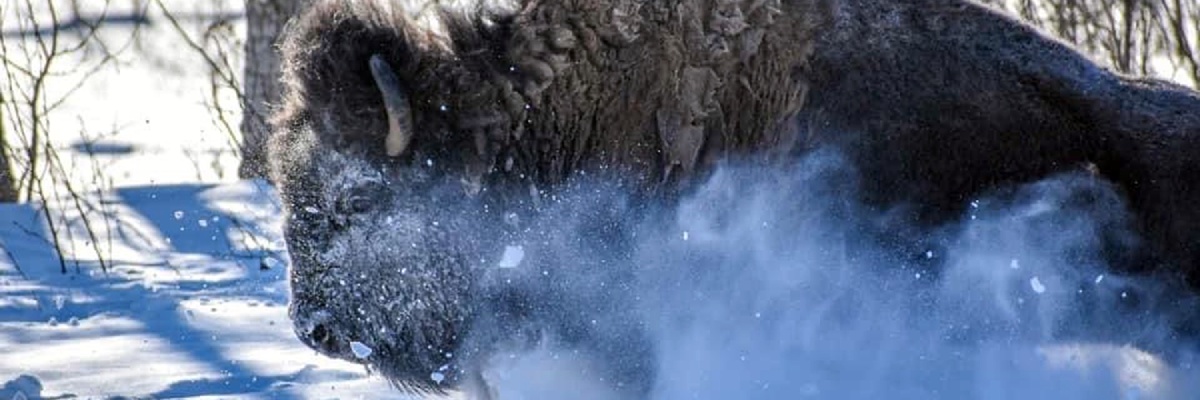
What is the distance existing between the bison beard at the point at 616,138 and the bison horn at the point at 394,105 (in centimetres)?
1

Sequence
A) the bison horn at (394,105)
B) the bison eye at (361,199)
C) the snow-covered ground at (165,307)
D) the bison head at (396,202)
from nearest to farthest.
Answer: the bison horn at (394,105) < the bison head at (396,202) < the bison eye at (361,199) < the snow-covered ground at (165,307)

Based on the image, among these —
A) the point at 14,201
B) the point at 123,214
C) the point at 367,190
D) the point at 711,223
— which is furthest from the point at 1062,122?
the point at 14,201

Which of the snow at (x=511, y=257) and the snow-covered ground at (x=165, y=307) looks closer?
the snow at (x=511, y=257)

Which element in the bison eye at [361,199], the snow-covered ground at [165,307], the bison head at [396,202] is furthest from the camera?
the snow-covered ground at [165,307]

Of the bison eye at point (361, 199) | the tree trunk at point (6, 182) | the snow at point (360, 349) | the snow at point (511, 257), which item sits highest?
the bison eye at point (361, 199)

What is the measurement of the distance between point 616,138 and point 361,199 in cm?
64

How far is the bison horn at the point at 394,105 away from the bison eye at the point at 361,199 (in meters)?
0.15

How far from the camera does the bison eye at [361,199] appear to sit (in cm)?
421

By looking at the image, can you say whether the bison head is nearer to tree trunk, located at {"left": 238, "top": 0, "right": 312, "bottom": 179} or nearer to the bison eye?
the bison eye

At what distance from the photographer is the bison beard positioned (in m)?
4.14

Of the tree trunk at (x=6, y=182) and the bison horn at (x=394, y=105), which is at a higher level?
the bison horn at (x=394, y=105)

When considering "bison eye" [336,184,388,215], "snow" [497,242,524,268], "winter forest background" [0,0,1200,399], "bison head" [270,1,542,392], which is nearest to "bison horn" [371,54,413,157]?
"bison head" [270,1,542,392]

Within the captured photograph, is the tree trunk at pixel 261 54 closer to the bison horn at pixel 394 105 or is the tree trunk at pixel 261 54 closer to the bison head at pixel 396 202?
the bison head at pixel 396 202

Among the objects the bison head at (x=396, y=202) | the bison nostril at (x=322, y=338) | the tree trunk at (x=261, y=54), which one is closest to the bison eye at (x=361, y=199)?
the bison head at (x=396, y=202)
